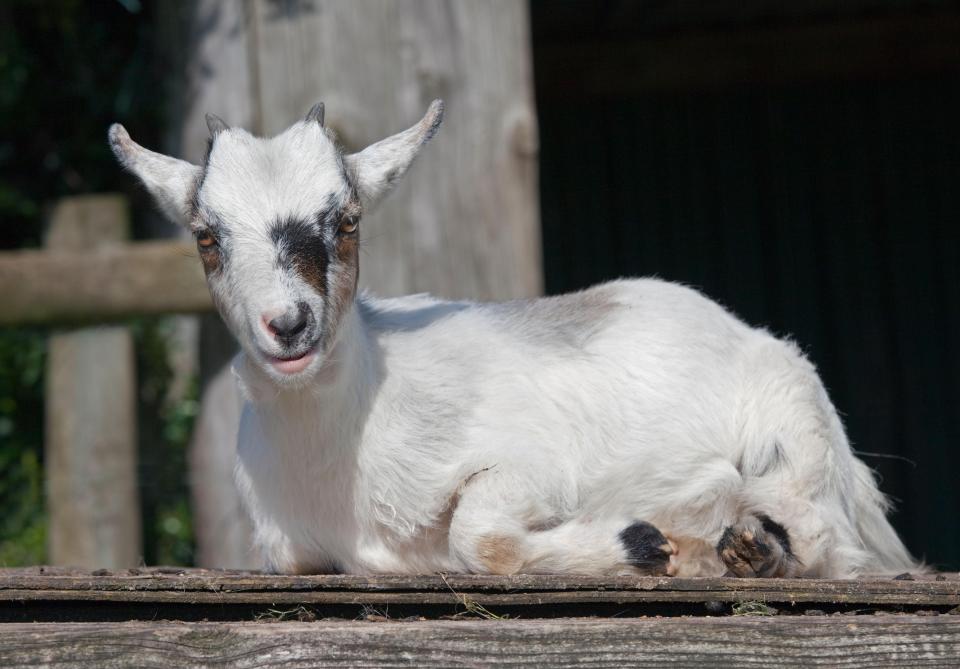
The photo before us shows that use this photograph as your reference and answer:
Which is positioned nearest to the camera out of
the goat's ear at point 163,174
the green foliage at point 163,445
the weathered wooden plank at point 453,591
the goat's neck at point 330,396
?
the weathered wooden plank at point 453,591

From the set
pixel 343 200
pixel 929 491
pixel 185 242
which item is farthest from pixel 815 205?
pixel 343 200

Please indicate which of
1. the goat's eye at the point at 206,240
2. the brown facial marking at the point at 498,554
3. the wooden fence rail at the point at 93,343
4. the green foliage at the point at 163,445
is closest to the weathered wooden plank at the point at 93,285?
the wooden fence rail at the point at 93,343

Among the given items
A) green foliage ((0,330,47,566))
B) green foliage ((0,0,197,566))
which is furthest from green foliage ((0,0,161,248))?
green foliage ((0,330,47,566))

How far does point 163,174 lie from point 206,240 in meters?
0.40

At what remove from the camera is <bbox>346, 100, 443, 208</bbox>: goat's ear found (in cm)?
414

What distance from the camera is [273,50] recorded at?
597 centimetres

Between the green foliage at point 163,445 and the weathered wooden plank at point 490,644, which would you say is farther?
the green foliage at point 163,445

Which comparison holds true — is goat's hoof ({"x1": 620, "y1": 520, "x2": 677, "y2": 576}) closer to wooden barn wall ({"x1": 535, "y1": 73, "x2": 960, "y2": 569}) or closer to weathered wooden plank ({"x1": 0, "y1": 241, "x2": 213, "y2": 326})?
weathered wooden plank ({"x1": 0, "y1": 241, "x2": 213, "y2": 326})

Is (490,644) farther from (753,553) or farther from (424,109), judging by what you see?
(424,109)

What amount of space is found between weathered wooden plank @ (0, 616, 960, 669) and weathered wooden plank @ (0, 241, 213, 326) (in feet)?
11.7

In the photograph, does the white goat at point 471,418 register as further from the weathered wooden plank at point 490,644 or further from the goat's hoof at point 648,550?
the weathered wooden plank at point 490,644

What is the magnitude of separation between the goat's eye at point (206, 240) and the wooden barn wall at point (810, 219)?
6671 millimetres

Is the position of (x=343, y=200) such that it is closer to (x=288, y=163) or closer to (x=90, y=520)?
(x=288, y=163)

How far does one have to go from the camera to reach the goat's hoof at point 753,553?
3.75m
